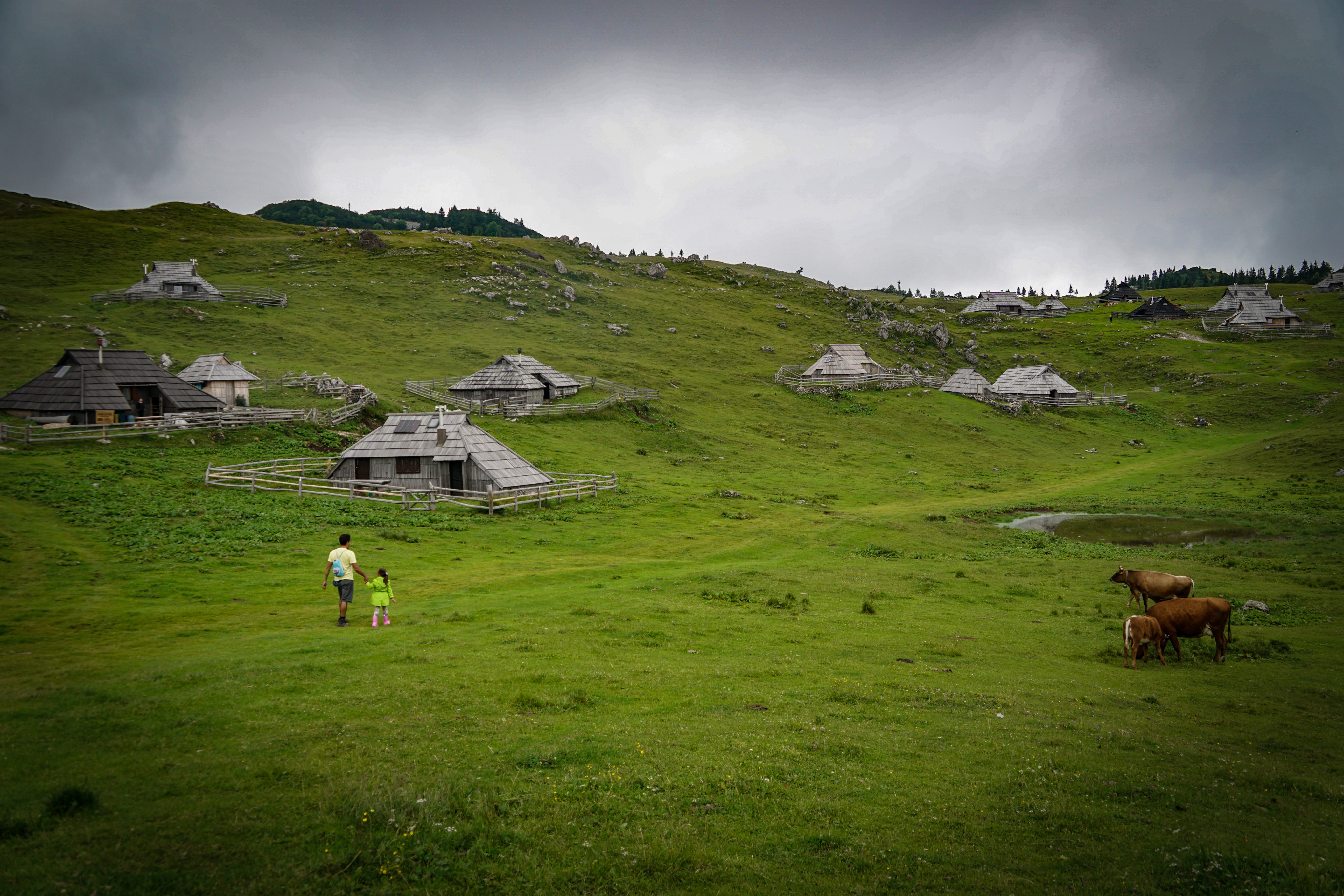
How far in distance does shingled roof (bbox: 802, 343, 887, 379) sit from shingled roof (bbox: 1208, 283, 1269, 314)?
102826 millimetres

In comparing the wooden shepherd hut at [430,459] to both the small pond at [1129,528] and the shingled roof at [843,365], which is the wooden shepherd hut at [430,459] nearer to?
the small pond at [1129,528]

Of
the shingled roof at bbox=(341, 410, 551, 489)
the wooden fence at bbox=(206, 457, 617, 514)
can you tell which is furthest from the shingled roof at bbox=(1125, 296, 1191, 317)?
the shingled roof at bbox=(341, 410, 551, 489)

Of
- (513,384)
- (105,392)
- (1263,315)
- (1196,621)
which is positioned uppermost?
(1263,315)

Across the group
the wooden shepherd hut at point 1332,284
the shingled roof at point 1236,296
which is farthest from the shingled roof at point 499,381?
the wooden shepherd hut at point 1332,284

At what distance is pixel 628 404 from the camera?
7512 centimetres

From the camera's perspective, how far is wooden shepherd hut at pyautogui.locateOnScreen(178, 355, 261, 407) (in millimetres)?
61719

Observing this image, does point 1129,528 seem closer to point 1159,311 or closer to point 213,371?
point 213,371

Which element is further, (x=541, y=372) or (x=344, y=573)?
(x=541, y=372)

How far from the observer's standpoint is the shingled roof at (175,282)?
8950cm

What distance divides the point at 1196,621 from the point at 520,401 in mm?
62406

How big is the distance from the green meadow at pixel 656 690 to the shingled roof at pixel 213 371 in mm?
13500

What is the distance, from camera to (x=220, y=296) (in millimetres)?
93688

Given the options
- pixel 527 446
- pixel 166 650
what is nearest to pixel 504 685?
pixel 166 650

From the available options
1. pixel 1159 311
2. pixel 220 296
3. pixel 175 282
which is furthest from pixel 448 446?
pixel 1159 311
